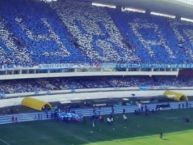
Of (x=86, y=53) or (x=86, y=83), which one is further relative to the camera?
(x=86, y=53)

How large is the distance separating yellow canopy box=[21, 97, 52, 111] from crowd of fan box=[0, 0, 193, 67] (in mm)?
3874

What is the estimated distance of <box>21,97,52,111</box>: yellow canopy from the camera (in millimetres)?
48188

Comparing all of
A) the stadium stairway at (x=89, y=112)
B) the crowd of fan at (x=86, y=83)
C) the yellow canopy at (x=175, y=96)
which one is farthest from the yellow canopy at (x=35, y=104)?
the yellow canopy at (x=175, y=96)

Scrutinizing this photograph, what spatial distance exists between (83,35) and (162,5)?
40.0ft

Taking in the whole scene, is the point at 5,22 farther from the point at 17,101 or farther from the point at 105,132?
the point at 105,132

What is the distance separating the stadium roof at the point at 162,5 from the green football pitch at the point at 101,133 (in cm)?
1916

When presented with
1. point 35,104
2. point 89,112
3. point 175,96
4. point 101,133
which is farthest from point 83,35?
point 101,133

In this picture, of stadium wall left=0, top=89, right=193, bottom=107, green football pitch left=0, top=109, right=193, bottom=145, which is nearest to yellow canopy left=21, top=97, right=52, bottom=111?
stadium wall left=0, top=89, right=193, bottom=107

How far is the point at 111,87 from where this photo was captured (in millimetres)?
58000

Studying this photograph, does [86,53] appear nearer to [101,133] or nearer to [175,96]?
[175,96]

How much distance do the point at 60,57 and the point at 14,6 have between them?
7.88 m

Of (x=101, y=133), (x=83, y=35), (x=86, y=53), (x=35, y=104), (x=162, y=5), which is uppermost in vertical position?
(x=162, y=5)

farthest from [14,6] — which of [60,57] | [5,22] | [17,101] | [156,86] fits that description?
[156,86]

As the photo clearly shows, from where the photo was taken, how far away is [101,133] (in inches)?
1718
